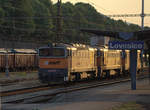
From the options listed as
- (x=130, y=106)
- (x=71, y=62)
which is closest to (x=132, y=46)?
(x=130, y=106)

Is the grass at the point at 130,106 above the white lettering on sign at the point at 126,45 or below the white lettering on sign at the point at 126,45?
below

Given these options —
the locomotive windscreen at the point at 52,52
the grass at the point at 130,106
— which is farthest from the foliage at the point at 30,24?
the grass at the point at 130,106

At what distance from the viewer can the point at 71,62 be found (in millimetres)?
20812

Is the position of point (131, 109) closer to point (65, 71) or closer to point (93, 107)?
point (93, 107)

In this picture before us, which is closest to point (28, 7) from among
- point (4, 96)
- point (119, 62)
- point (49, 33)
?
point (49, 33)

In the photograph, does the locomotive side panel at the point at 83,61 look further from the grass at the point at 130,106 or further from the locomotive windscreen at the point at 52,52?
the grass at the point at 130,106

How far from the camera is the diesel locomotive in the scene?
2008 cm

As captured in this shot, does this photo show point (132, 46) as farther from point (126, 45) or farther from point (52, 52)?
point (52, 52)

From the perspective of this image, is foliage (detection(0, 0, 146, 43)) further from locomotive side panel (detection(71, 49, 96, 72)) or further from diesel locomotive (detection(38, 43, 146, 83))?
locomotive side panel (detection(71, 49, 96, 72))

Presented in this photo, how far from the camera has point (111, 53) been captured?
27922mm

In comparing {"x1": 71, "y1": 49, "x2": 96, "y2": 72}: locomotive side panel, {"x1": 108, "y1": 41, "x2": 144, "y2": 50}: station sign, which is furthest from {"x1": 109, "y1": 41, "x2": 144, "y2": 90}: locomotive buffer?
{"x1": 71, "y1": 49, "x2": 96, "y2": 72}: locomotive side panel

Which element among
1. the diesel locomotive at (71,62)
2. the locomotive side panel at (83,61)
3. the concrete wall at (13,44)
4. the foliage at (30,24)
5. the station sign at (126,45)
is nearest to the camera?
the station sign at (126,45)

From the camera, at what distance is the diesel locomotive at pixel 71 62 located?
65.9ft

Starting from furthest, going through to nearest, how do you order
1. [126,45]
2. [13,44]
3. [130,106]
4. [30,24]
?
[30,24] → [13,44] → [126,45] → [130,106]
